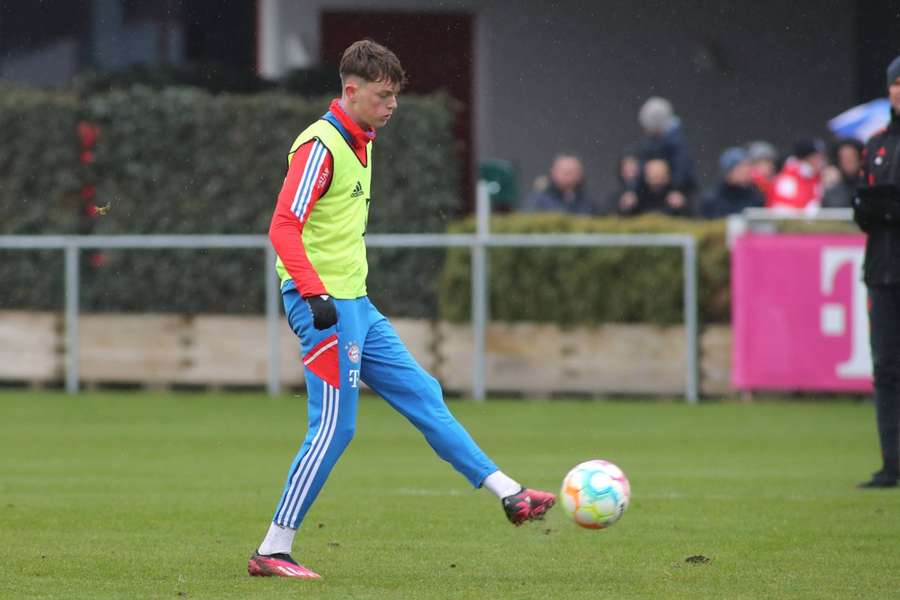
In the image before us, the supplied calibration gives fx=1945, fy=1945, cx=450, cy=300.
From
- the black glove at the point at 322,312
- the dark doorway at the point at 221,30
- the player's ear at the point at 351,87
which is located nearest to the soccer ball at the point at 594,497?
the black glove at the point at 322,312

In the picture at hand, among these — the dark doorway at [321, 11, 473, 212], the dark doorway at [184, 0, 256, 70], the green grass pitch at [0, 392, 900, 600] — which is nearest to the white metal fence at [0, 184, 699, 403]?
the green grass pitch at [0, 392, 900, 600]

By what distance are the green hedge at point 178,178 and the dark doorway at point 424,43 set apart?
3.77 meters

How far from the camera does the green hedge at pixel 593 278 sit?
1750cm

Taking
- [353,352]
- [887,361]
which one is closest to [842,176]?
[887,361]

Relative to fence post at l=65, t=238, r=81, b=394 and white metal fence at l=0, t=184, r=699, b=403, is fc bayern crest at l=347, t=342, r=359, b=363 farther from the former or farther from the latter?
fence post at l=65, t=238, r=81, b=394

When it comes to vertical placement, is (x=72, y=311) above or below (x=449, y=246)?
below

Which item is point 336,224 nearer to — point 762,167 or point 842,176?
point 842,176

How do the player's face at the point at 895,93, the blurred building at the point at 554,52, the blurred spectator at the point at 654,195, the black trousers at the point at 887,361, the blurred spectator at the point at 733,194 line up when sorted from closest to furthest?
the player's face at the point at 895,93, the black trousers at the point at 887,361, the blurred spectator at the point at 654,195, the blurred spectator at the point at 733,194, the blurred building at the point at 554,52

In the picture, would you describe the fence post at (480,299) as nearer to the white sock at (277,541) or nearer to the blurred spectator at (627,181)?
the blurred spectator at (627,181)

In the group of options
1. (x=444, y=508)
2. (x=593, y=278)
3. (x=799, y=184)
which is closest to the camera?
(x=444, y=508)

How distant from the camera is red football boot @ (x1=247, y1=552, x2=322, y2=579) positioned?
777 centimetres

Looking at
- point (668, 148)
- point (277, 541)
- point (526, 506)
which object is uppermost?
point (668, 148)

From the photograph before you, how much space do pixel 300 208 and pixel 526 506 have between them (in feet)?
4.81

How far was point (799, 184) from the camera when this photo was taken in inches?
762
